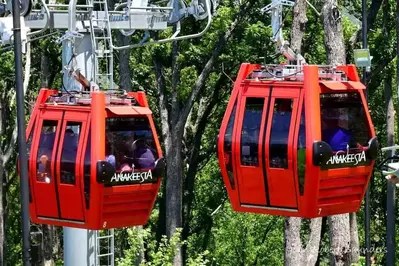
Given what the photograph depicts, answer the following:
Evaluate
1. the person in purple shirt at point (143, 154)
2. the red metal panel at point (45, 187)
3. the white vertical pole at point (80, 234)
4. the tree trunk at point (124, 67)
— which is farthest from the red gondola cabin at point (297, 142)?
the tree trunk at point (124, 67)

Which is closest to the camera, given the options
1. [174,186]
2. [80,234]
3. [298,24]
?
[80,234]

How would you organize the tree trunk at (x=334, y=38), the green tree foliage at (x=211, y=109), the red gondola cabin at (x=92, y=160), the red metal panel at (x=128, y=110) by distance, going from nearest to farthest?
1. the red gondola cabin at (x=92, y=160)
2. the red metal panel at (x=128, y=110)
3. the tree trunk at (x=334, y=38)
4. the green tree foliage at (x=211, y=109)

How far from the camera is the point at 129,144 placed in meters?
18.8

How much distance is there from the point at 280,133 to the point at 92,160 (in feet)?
8.84

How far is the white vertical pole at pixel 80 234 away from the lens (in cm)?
2117

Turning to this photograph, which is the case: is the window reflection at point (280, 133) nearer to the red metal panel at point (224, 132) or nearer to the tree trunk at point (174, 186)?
the red metal panel at point (224, 132)

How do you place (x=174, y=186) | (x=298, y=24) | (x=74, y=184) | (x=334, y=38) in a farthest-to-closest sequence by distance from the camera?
(x=174, y=186), (x=298, y=24), (x=334, y=38), (x=74, y=184)

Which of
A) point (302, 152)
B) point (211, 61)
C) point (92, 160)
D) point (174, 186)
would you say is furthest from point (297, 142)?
point (174, 186)

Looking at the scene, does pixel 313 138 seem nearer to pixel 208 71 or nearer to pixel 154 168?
pixel 154 168

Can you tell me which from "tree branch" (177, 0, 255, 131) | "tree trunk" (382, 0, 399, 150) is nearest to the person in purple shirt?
"tree branch" (177, 0, 255, 131)

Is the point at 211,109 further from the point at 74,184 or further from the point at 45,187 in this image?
the point at 74,184

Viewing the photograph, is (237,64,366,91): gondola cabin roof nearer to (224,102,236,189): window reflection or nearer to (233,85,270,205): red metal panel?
(233,85,270,205): red metal panel

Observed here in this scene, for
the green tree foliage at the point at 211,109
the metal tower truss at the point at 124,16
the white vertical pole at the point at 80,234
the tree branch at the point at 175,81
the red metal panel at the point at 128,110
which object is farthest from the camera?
the tree branch at the point at 175,81

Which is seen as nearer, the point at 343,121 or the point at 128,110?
the point at 343,121
